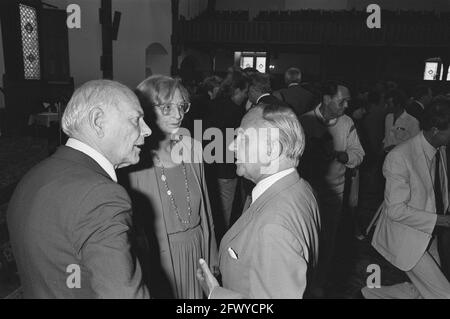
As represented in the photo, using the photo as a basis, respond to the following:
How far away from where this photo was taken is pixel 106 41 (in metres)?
9.60

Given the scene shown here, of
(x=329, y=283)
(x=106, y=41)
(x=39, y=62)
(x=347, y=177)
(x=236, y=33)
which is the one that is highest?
(x=236, y=33)

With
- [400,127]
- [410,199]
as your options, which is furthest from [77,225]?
[400,127]

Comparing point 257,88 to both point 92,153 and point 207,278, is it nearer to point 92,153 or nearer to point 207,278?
point 207,278

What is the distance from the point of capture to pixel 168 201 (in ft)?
6.89

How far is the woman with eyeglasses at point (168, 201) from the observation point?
206 centimetres

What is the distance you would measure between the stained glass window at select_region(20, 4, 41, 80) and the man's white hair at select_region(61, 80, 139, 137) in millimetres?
7642

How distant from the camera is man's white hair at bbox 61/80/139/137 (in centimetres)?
134

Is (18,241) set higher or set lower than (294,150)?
lower

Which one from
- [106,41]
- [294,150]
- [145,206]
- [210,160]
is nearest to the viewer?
[294,150]

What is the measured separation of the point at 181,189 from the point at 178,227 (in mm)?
224

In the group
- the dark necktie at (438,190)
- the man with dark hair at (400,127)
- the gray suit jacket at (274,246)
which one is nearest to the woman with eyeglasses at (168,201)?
the gray suit jacket at (274,246)

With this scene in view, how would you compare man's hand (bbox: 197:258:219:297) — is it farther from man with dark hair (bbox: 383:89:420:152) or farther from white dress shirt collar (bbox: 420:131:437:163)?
man with dark hair (bbox: 383:89:420:152)
